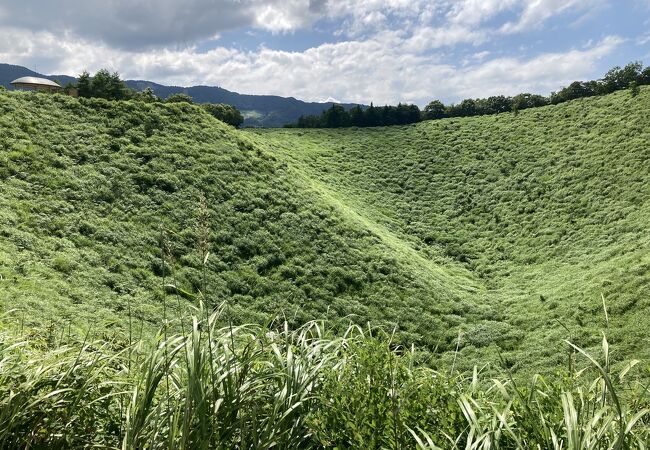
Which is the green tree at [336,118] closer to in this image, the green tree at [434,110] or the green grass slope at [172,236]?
the green tree at [434,110]

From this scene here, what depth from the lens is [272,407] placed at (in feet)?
10.0

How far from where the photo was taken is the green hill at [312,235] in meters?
15.7

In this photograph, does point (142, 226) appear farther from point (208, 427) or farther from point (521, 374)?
point (208, 427)

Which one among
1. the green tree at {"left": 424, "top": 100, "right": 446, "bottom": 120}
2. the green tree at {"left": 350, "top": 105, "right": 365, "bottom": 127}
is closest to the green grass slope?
the green tree at {"left": 350, "top": 105, "right": 365, "bottom": 127}

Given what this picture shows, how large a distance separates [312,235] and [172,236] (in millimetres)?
7478

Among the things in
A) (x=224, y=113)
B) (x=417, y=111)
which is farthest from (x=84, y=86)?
(x=417, y=111)

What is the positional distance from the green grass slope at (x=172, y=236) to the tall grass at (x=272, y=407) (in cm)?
923

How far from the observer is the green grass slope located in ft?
48.5

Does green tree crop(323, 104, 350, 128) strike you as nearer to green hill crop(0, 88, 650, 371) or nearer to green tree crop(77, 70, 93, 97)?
green hill crop(0, 88, 650, 371)

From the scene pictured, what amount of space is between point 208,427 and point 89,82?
130 feet

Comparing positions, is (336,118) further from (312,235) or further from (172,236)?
(172,236)

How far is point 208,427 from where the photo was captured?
2.71 meters

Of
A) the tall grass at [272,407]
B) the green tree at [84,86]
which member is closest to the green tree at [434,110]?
the green tree at [84,86]

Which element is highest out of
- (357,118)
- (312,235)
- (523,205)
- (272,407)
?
(357,118)
